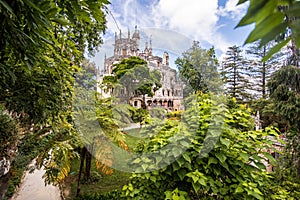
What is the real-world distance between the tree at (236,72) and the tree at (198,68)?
12.2 ft

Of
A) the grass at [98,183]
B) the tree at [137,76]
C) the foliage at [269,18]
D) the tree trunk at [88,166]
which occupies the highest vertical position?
the tree at [137,76]

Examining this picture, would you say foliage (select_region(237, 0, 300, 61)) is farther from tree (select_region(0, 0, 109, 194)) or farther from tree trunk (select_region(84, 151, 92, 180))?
tree trunk (select_region(84, 151, 92, 180))

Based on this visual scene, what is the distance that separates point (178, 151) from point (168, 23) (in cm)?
315

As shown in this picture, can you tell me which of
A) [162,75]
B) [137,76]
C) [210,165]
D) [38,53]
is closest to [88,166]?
[210,165]

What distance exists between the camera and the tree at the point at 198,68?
361 inches

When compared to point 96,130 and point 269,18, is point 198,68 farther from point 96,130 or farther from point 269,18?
point 269,18

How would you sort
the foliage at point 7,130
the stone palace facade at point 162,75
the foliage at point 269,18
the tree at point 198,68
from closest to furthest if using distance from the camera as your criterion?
1. the foliage at point 269,18
2. the foliage at point 7,130
3. the stone palace facade at point 162,75
4. the tree at point 198,68

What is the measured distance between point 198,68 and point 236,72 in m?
6.01

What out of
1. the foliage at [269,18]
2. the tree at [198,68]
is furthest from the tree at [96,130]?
the tree at [198,68]

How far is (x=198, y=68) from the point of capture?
35.6 ft

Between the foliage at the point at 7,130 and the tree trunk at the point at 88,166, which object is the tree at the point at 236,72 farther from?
the foliage at the point at 7,130

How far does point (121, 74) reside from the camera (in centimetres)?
779

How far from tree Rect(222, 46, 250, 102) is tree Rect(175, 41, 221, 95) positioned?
12.2 ft

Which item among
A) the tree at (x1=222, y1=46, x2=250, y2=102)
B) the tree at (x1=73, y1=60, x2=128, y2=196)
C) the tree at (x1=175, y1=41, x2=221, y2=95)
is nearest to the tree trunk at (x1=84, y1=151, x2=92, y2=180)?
the tree at (x1=73, y1=60, x2=128, y2=196)
